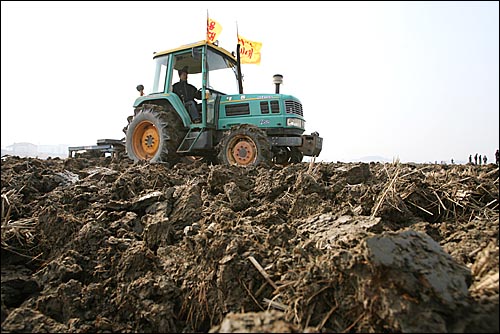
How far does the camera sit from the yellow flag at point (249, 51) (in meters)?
8.15

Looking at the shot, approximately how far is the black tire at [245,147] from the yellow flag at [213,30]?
220 centimetres

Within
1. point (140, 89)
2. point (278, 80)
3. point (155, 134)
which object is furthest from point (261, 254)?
point (140, 89)

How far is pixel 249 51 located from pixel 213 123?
223 centimetres

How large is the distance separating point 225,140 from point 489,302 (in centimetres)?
496

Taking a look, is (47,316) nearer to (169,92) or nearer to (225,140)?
(225,140)

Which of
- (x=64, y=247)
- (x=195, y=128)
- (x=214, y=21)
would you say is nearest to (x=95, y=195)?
(x=64, y=247)

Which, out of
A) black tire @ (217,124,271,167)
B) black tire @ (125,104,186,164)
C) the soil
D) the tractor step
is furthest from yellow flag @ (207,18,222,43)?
the soil

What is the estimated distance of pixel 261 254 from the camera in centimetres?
264

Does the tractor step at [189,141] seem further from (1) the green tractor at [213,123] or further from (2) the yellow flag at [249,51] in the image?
(2) the yellow flag at [249,51]

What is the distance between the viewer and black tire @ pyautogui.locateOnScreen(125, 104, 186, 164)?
23.0ft

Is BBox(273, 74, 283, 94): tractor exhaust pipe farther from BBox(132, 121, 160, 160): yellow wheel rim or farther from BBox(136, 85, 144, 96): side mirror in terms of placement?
BBox(136, 85, 144, 96): side mirror

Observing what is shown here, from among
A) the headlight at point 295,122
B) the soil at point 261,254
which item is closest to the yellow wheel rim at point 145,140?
the headlight at point 295,122

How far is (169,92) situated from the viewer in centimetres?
747

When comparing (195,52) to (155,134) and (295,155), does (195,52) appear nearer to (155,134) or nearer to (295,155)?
(155,134)
